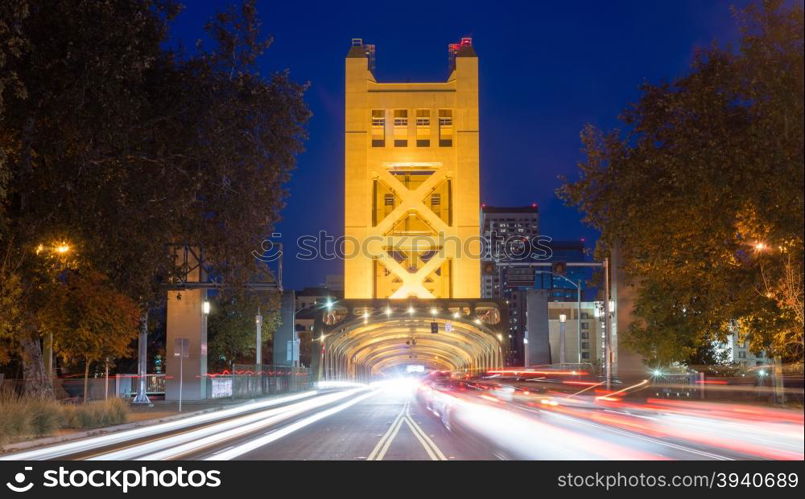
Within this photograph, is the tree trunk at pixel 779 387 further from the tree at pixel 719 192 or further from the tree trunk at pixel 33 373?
the tree trunk at pixel 33 373

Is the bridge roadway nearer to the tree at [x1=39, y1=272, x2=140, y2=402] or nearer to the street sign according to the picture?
the tree at [x1=39, y1=272, x2=140, y2=402]

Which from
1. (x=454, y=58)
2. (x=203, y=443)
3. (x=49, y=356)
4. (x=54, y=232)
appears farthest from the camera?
(x=454, y=58)

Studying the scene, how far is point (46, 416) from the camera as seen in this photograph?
23.1 meters

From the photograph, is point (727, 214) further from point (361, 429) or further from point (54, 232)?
point (54, 232)

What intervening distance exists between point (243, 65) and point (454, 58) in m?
70.1

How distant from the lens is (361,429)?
2583 centimetres

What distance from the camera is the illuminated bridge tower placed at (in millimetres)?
88500

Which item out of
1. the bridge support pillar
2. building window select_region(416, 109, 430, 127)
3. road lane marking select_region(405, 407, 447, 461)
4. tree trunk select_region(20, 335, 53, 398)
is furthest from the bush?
building window select_region(416, 109, 430, 127)

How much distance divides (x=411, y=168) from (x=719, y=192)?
256 feet

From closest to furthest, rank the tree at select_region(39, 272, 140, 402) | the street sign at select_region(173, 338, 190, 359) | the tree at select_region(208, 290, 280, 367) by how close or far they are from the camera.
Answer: the tree at select_region(39, 272, 140, 402)
the street sign at select_region(173, 338, 190, 359)
the tree at select_region(208, 290, 280, 367)

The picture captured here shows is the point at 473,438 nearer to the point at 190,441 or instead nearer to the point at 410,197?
the point at 190,441

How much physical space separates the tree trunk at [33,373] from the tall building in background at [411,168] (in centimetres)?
5928

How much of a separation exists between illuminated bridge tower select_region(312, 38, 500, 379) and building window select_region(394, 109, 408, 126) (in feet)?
0.33
